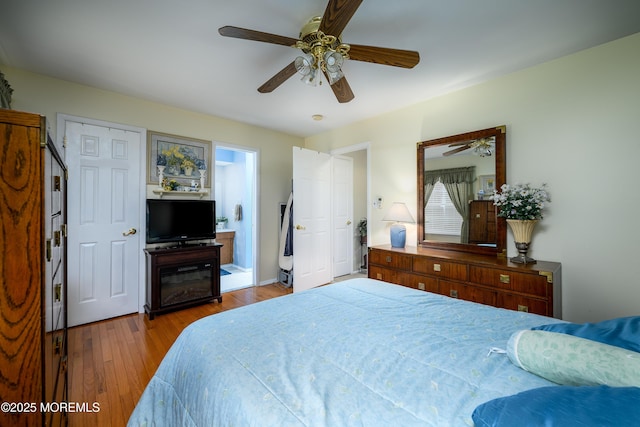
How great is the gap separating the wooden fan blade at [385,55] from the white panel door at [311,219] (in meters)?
2.12

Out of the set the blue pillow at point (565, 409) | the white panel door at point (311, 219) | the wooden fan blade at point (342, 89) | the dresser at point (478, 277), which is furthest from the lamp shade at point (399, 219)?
the blue pillow at point (565, 409)

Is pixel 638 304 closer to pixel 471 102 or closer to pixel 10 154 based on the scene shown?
pixel 471 102

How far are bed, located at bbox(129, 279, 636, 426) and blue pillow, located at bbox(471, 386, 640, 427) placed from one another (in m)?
0.10

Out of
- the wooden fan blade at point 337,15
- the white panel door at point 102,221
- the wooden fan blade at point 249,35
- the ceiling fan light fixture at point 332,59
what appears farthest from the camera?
the white panel door at point 102,221

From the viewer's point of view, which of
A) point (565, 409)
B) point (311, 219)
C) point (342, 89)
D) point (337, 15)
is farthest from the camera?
point (311, 219)

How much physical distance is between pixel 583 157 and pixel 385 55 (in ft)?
6.27

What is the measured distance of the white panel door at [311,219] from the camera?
379cm

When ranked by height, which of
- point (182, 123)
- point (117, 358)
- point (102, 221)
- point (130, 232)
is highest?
point (182, 123)

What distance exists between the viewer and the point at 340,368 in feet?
3.05

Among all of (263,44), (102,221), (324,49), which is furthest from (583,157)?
(102,221)

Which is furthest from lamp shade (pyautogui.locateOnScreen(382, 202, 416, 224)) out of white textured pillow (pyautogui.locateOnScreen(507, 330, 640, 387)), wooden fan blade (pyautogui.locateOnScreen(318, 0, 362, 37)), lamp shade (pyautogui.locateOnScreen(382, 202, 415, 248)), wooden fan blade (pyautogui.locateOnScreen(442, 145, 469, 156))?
white textured pillow (pyautogui.locateOnScreen(507, 330, 640, 387))

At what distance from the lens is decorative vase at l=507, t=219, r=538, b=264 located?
7.55 ft

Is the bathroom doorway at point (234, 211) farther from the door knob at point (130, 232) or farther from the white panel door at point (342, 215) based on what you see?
the door knob at point (130, 232)

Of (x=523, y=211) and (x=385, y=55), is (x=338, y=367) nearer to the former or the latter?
(x=385, y=55)
